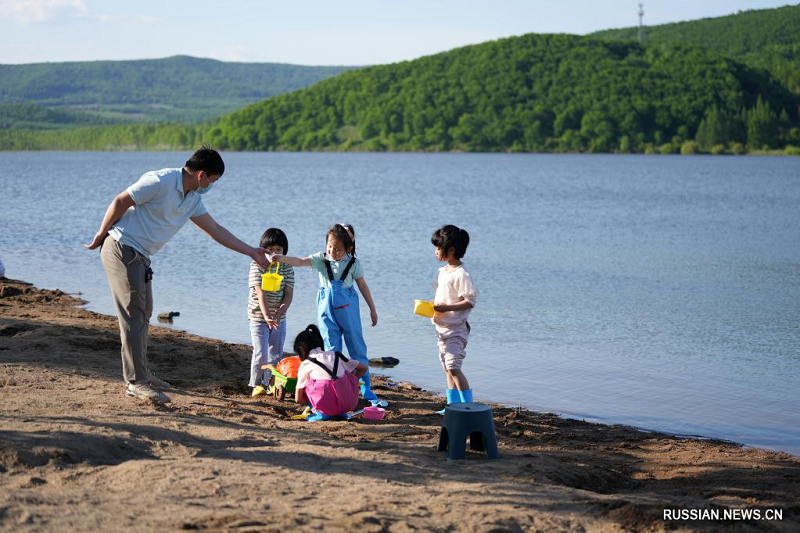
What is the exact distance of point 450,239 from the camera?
781 centimetres

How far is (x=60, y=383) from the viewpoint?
811cm

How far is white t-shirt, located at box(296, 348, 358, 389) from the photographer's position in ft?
25.5

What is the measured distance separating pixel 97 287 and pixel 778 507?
14266 millimetres

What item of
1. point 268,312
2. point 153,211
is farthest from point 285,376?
point 153,211

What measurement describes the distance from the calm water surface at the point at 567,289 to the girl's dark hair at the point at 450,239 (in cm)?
244

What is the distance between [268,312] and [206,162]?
1677 millimetres

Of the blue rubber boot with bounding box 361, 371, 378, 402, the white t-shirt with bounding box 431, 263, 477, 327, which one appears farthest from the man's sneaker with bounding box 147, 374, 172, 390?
the white t-shirt with bounding box 431, 263, 477, 327

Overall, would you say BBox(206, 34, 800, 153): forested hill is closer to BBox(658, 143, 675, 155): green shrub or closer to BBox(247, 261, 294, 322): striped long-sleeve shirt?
BBox(658, 143, 675, 155): green shrub

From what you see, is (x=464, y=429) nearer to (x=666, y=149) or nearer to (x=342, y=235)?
(x=342, y=235)

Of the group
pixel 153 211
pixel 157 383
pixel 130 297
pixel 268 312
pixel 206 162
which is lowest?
pixel 157 383

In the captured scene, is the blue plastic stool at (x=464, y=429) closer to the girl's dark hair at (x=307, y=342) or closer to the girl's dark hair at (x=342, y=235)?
the girl's dark hair at (x=307, y=342)

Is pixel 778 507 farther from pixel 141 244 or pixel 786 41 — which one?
pixel 786 41

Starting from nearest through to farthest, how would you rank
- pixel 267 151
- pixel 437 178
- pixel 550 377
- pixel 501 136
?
1. pixel 550 377
2. pixel 437 178
3. pixel 501 136
4. pixel 267 151

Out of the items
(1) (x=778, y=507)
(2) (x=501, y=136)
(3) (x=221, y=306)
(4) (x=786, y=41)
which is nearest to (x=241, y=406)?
(1) (x=778, y=507)
